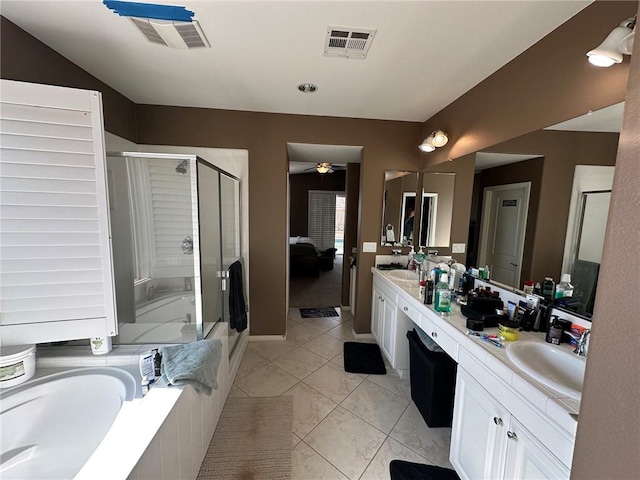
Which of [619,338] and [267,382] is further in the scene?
[267,382]

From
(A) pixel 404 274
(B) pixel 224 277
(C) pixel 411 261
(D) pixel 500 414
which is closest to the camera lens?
(D) pixel 500 414

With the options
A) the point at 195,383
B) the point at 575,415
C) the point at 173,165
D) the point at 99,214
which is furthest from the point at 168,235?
the point at 575,415

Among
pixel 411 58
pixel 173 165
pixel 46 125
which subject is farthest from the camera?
pixel 173 165

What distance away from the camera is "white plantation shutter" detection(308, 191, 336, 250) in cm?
759

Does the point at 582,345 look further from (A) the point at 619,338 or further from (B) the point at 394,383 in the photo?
(B) the point at 394,383

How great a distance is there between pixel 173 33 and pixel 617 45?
221 cm

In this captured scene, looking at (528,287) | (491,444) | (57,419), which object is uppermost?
(528,287)

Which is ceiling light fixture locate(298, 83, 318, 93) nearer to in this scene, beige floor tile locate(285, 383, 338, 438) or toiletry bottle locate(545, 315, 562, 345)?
toiletry bottle locate(545, 315, 562, 345)

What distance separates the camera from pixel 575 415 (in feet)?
2.78

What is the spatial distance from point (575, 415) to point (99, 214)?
2.19m

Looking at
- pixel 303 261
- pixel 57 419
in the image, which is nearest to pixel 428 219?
pixel 57 419

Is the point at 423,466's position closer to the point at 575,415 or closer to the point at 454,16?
the point at 575,415

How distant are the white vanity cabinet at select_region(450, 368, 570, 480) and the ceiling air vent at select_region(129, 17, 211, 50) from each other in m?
2.51

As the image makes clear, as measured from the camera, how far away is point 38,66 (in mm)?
1674
